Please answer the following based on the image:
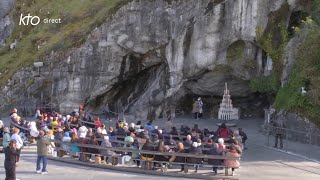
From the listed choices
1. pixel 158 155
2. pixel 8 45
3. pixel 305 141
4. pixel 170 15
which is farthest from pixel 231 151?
pixel 8 45

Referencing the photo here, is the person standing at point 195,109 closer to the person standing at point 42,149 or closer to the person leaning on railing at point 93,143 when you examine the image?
the person leaning on railing at point 93,143

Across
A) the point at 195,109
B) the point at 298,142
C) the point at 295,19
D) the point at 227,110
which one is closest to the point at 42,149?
the point at 298,142

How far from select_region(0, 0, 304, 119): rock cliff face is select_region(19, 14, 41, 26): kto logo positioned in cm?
683

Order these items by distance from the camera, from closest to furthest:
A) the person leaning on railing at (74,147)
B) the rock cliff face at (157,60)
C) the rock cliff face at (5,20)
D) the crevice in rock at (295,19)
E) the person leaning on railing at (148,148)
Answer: the person leaning on railing at (148,148), the person leaning on railing at (74,147), the crevice in rock at (295,19), the rock cliff face at (157,60), the rock cliff face at (5,20)

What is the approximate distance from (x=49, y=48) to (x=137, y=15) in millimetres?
8523

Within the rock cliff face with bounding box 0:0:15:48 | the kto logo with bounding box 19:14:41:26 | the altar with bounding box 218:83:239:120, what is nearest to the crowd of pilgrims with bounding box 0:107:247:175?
the altar with bounding box 218:83:239:120

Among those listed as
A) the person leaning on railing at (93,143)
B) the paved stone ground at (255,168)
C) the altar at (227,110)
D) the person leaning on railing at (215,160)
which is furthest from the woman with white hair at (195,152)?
the altar at (227,110)

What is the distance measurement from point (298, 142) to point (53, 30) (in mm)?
24798

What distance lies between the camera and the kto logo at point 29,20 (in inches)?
1901

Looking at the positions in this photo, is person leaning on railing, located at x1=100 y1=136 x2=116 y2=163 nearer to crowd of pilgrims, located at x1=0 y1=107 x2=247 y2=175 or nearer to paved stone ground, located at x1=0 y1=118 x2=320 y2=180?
crowd of pilgrims, located at x1=0 y1=107 x2=247 y2=175

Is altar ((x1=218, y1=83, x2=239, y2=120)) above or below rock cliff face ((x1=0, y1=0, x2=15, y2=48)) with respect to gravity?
below

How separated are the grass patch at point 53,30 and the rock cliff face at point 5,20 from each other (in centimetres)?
136

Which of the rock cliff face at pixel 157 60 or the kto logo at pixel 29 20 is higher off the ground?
the kto logo at pixel 29 20

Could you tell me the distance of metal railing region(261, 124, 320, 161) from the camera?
2601 centimetres
